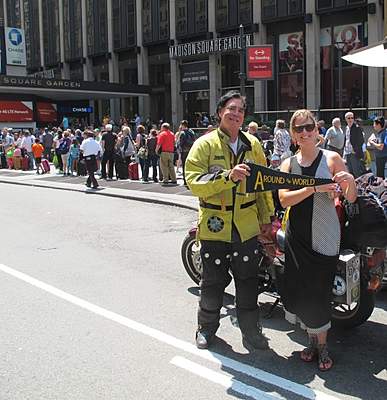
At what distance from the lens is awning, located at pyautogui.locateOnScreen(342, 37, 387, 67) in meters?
7.01

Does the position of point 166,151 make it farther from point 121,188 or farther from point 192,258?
point 192,258

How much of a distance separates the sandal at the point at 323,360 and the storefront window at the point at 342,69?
28004 millimetres

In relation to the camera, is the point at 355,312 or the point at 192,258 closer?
the point at 355,312

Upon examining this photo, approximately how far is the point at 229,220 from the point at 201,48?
33.8 metres

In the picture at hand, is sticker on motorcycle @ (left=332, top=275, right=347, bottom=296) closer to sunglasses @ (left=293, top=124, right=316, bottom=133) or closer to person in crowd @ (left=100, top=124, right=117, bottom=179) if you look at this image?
sunglasses @ (left=293, top=124, right=316, bottom=133)

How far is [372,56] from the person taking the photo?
23.8 ft

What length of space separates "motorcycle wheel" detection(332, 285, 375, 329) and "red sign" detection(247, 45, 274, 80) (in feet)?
61.6

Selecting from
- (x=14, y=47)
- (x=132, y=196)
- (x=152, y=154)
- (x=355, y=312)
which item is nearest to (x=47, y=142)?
(x=152, y=154)

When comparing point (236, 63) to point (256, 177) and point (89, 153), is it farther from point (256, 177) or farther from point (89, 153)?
point (256, 177)

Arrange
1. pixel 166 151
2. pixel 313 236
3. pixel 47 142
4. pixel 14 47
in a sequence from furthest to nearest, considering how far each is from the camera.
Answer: pixel 14 47 < pixel 47 142 < pixel 166 151 < pixel 313 236

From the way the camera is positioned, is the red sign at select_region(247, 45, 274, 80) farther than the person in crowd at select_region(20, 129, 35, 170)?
No

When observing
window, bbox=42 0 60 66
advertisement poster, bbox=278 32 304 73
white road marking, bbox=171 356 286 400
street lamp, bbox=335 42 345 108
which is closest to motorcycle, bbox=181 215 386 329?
white road marking, bbox=171 356 286 400

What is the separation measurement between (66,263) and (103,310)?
2176 mm

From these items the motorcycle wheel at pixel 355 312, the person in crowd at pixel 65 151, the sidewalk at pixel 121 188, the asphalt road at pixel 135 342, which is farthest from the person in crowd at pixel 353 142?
the person in crowd at pixel 65 151
